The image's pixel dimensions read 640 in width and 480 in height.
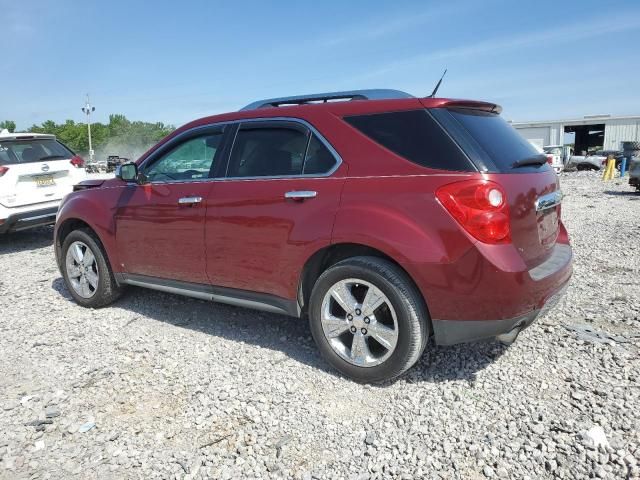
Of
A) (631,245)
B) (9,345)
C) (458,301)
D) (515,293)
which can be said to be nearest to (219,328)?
(9,345)

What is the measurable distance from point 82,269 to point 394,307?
11.2 ft

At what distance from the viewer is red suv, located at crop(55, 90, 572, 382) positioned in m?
2.84

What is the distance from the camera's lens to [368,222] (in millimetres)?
3041

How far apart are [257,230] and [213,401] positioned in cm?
117

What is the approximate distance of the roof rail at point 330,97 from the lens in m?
3.48

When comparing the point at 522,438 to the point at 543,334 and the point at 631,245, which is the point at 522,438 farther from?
the point at 631,245

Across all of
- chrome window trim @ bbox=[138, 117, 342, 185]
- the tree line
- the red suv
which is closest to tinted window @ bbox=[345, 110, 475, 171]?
the red suv

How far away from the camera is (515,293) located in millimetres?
2814

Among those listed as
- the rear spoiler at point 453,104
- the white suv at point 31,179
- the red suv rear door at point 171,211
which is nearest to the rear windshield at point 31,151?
the white suv at point 31,179

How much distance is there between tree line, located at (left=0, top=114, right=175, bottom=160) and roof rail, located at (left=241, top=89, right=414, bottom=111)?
252 feet

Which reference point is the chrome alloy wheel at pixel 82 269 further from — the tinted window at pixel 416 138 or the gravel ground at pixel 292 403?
the tinted window at pixel 416 138

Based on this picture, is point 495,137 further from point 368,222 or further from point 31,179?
point 31,179

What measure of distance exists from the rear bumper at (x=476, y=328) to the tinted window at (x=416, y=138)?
89 centimetres

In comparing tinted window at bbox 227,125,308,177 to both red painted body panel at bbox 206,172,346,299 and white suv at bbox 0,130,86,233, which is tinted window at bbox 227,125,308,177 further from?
white suv at bbox 0,130,86,233
